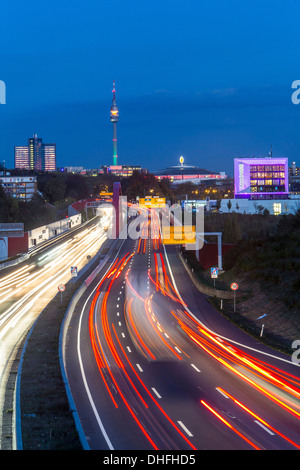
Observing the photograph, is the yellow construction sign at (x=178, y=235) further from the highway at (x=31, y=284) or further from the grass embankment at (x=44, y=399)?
the grass embankment at (x=44, y=399)

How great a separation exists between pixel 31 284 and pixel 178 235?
2923 centimetres

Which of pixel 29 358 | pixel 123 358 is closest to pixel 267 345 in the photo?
pixel 123 358

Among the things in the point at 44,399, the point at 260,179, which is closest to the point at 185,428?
the point at 44,399

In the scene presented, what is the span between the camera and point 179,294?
33438 millimetres

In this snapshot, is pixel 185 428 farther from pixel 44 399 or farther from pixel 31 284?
pixel 31 284

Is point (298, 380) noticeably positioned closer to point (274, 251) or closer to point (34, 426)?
point (34, 426)

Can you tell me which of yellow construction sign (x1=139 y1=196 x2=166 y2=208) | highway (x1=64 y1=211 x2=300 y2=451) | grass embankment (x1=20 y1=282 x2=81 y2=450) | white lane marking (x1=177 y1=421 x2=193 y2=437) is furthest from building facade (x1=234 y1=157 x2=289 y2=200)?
white lane marking (x1=177 y1=421 x2=193 y2=437)

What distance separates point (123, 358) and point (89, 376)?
2.37 metres

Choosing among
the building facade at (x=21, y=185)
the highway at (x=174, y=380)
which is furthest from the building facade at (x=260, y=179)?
the highway at (x=174, y=380)

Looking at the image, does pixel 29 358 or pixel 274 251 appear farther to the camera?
pixel 274 251

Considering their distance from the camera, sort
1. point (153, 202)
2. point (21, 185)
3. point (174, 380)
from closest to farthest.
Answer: point (174, 380)
point (21, 185)
point (153, 202)

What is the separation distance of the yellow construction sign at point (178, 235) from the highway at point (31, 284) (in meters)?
8.30

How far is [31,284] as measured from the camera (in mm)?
38500

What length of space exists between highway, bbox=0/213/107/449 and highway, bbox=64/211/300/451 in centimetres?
215
